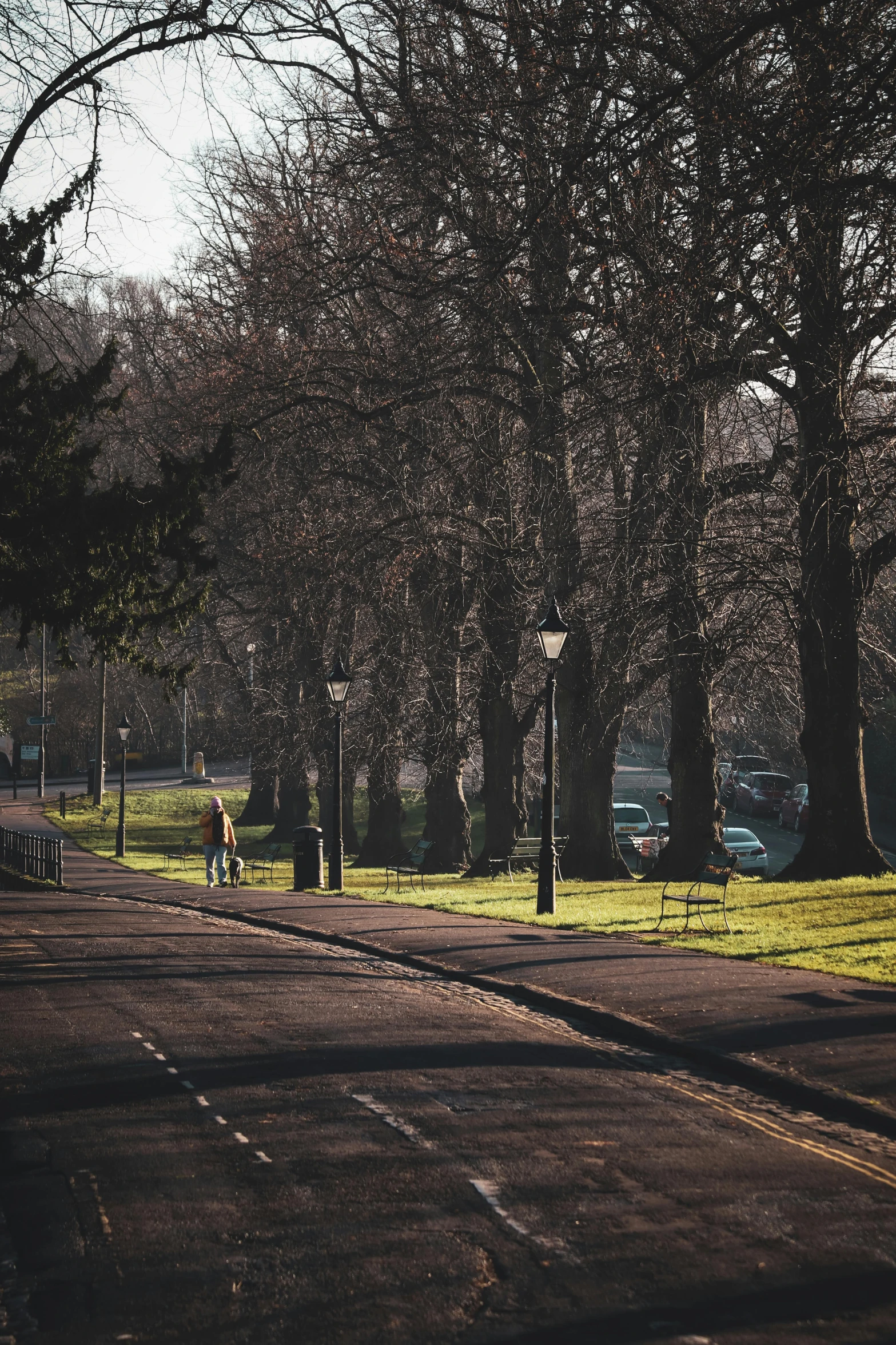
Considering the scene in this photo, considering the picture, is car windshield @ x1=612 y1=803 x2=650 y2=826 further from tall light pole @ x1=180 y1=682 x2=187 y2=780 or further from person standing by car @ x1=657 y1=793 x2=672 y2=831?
tall light pole @ x1=180 y1=682 x2=187 y2=780

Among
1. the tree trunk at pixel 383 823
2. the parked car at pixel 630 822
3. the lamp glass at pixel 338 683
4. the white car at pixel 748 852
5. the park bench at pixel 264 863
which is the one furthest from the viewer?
the parked car at pixel 630 822

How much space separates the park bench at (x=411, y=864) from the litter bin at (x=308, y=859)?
4.68 feet

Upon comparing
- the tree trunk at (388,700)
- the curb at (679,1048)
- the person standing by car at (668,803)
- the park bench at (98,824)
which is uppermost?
the tree trunk at (388,700)

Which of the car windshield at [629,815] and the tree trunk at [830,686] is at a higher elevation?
the tree trunk at [830,686]

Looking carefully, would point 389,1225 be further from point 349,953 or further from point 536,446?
point 536,446

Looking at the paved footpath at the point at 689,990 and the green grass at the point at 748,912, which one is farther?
the green grass at the point at 748,912

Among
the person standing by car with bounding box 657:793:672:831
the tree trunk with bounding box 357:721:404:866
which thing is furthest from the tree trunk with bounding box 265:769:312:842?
the person standing by car with bounding box 657:793:672:831

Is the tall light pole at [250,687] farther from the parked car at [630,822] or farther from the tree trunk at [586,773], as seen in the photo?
the parked car at [630,822]

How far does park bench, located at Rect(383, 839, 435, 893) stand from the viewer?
28.1 metres

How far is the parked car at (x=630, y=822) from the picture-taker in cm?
4238

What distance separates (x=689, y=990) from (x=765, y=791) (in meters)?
43.7

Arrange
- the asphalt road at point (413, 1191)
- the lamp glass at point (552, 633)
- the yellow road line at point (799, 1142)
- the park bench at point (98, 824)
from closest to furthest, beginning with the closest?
the asphalt road at point (413, 1191) < the yellow road line at point (799, 1142) < the lamp glass at point (552, 633) < the park bench at point (98, 824)

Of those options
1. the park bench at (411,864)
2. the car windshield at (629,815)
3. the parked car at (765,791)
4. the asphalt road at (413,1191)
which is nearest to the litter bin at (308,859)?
the park bench at (411,864)

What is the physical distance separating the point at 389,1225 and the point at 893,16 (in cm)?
1137
